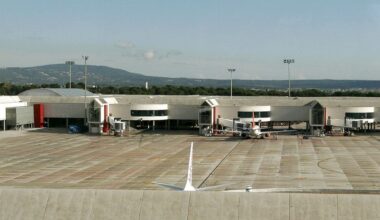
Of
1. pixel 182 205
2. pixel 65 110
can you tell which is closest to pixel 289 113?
pixel 65 110

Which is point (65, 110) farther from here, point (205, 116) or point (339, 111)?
point (339, 111)

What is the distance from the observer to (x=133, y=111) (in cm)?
12219

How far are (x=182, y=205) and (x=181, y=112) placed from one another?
8895 centimetres

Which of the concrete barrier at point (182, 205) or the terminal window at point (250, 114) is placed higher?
the terminal window at point (250, 114)

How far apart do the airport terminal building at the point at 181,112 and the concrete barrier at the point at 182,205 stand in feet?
252

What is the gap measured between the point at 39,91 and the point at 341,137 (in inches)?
3064

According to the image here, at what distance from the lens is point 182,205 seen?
35344mm

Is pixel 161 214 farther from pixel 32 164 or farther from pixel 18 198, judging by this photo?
pixel 32 164

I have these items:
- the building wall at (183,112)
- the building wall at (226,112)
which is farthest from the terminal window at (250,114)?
the building wall at (183,112)

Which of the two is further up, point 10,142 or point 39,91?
point 39,91

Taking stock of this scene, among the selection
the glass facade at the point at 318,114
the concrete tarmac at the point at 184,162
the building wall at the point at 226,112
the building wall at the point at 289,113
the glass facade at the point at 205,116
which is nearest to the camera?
the concrete tarmac at the point at 184,162

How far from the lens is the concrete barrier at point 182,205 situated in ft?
112

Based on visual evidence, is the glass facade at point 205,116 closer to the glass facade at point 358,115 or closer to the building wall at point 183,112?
the building wall at point 183,112

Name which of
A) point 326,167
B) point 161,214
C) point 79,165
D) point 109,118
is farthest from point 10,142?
point 161,214
